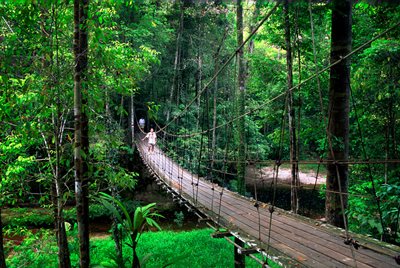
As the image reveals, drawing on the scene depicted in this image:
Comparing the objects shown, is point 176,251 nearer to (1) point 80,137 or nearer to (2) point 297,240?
(2) point 297,240

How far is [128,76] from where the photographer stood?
229 cm

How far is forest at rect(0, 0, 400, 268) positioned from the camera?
1.75 meters

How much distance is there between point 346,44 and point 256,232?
1.63 meters

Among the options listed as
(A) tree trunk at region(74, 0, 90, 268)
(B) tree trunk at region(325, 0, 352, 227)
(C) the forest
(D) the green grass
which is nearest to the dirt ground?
(C) the forest

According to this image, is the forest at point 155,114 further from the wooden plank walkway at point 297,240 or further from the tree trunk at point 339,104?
the wooden plank walkway at point 297,240

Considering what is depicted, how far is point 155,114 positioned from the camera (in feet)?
6.58

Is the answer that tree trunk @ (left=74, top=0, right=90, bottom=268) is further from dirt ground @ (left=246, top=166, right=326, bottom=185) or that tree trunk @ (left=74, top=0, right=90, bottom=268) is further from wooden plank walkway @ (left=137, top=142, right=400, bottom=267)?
dirt ground @ (left=246, top=166, right=326, bottom=185)

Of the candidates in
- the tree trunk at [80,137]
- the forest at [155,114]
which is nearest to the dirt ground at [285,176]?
the forest at [155,114]

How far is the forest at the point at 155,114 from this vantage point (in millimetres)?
1754

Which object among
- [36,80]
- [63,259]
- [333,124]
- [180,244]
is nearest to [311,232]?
[333,124]

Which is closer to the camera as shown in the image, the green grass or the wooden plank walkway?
the wooden plank walkway

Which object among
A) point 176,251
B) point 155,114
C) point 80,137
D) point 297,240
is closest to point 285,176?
point 176,251

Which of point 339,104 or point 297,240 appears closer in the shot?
point 297,240

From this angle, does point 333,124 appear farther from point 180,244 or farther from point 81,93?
point 180,244
